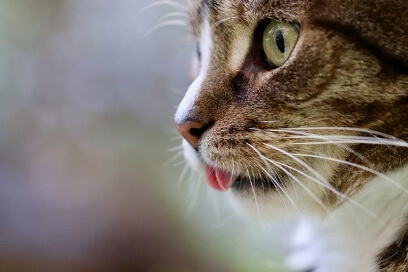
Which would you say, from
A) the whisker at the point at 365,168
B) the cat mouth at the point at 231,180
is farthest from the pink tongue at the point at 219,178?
the whisker at the point at 365,168

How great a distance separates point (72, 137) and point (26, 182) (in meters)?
0.18

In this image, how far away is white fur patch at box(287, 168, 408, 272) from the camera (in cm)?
62

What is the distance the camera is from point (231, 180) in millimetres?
680

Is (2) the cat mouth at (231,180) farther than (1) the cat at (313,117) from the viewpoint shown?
Yes

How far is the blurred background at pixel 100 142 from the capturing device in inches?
53.2

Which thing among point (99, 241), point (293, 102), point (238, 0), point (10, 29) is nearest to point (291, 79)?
point (293, 102)

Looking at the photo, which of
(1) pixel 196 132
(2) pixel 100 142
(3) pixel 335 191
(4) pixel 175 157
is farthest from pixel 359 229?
(2) pixel 100 142

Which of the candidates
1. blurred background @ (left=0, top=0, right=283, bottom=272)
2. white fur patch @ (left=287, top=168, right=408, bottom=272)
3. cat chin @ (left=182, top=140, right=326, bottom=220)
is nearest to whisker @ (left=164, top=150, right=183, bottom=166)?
blurred background @ (left=0, top=0, right=283, bottom=272)

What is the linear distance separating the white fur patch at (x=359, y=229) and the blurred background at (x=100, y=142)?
559 millimetres

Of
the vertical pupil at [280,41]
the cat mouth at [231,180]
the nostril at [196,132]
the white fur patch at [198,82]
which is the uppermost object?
the white fur patch at [198,82]

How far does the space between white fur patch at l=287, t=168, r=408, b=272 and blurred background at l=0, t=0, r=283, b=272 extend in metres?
0.56

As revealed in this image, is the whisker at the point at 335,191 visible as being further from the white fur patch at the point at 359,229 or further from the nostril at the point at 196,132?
the nostril at the point at 196,132

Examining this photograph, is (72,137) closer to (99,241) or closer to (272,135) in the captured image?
(99,241)

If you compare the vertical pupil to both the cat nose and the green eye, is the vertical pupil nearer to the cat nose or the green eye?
the green eye
